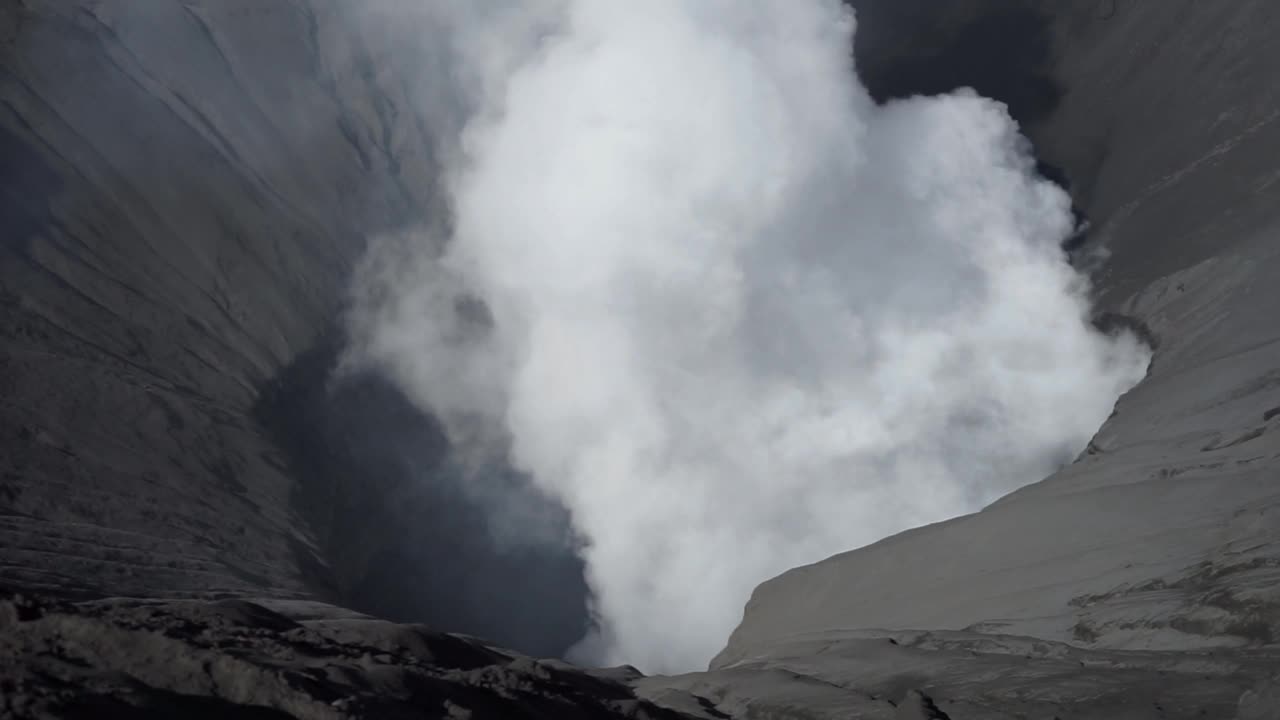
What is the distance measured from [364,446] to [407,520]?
201cm

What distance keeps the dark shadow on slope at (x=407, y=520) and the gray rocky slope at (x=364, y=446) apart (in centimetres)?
12

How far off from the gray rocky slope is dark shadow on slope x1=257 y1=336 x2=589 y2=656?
118 mm

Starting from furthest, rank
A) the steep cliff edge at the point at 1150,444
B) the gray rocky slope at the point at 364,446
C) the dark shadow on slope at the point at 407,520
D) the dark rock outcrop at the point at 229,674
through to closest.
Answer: the dark shadow on slope at the point at 407,520, the steep cliff edge at the point at 1150,444, the gray rocky slope at the point at 364,446, the dark rock outcrop at the point at 229,674

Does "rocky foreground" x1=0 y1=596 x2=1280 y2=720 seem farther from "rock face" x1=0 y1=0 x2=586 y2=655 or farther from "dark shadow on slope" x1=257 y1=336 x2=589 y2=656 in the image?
"dark shadow on slope" x1=257 y1=336 x2=589 y2=656

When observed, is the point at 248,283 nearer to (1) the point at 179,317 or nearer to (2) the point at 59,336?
(1) the point at 179,317

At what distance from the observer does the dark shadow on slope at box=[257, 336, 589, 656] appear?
25.3m

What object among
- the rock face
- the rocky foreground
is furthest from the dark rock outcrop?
the rock face

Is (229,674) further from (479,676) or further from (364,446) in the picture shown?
(364,446)

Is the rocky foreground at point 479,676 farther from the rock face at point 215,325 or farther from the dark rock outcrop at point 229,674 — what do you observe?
the rock face at point 215,325

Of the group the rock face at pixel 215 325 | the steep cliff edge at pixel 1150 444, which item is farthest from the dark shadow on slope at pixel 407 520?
the steep cliff edge at pixel 1150 444

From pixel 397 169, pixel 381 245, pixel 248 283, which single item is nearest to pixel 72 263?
pixel 248 283

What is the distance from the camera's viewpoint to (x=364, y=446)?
28250 millimetres

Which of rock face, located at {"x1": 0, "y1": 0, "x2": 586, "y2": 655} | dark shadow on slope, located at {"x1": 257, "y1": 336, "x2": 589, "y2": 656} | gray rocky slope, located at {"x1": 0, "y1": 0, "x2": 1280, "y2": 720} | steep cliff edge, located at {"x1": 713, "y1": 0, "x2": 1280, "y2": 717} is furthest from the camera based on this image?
dark shadow on slope, located at {"x1": 257, "y1": 336, "x2": 589, "y2": 656}

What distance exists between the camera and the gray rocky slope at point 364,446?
10828 millimetres
